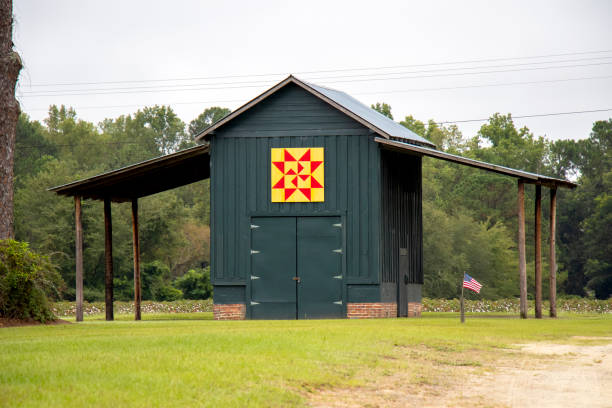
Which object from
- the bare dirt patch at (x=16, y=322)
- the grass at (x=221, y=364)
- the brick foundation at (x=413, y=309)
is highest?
the grass at (x=221, y=364)

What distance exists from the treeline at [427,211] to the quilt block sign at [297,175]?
98.0 ft

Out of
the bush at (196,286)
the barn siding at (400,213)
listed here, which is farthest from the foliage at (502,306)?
the bush at (196,286)

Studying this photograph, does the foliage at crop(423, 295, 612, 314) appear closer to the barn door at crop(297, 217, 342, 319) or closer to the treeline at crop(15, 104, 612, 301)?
the barn door at crop(297, 217, 342, 319)

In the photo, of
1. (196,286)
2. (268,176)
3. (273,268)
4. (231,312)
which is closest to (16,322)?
(231,312)

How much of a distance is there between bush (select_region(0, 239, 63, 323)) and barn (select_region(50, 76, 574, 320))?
5.19 m

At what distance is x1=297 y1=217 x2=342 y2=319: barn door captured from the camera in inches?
1010

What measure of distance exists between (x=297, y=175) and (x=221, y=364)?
50.0 feet

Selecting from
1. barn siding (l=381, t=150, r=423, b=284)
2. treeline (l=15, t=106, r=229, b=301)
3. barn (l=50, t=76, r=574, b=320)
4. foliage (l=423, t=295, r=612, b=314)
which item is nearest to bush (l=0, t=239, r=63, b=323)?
barn (l=50, t=76, r=574, b=320)

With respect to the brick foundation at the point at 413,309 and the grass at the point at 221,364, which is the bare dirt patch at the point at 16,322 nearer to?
the grass at the point at 221,364

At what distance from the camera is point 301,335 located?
50.6 feet

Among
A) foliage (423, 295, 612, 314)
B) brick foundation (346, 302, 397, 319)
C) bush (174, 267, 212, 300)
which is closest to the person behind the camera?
brick foundation (346, 302, 397, 319)

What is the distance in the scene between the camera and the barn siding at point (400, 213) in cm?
2647

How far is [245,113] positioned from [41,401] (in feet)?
60.7

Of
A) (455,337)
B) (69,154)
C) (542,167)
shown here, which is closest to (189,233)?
(69,154)
